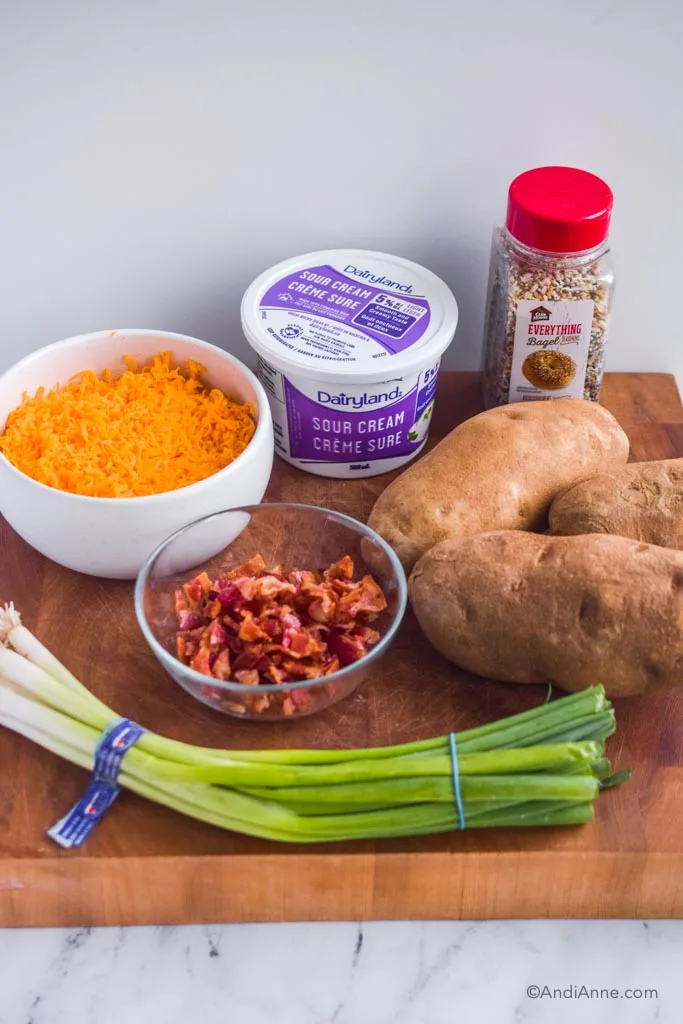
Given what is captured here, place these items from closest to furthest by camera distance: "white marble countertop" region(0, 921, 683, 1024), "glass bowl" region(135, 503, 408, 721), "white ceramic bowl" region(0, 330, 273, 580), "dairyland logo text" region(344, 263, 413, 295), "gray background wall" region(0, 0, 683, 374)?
"white marble countertop" region(0, 921, 683, 1024) < "glass bowl" region(135, 503, 408, 721) < "white ceramic bowl" region(0, 330, 273, 580) < "gray background wall" region(0, 0, 683, 374) < "dairyland logo text" region(344, 263, 413, 295)

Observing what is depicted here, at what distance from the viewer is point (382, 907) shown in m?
1.30

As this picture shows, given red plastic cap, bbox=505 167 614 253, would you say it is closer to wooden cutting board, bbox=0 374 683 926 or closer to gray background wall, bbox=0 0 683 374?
gray background wall, bbox=0 0 683 374

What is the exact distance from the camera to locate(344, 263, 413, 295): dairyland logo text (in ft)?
5.92

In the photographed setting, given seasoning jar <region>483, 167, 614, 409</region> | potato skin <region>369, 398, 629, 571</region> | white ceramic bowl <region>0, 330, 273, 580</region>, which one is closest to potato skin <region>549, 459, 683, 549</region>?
potato skin <region>369, 398, 629, 571</region>

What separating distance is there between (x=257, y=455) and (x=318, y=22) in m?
0.63

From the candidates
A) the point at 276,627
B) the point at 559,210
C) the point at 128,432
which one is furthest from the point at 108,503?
the point at 559,210

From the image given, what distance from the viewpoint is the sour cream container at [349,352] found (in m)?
1.68

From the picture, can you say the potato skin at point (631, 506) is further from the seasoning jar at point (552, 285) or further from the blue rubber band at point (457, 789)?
the blue rubber band at point (457, 789)

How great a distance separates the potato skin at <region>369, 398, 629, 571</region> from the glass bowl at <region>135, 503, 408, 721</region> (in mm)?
61

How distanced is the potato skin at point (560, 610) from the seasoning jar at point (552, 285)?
39 centimetres

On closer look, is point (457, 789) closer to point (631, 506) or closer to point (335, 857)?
point (335, 857)

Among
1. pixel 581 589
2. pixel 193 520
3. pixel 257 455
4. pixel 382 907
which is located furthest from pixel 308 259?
pixel 382 907

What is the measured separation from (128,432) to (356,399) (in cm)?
34

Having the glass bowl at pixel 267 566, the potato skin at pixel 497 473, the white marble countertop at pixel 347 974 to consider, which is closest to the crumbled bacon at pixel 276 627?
the glass bowl at pixel 267 566
